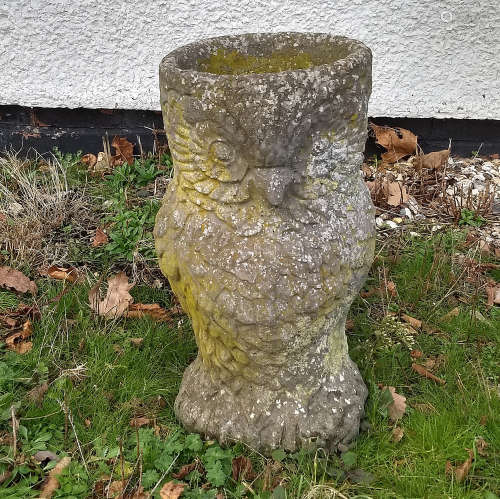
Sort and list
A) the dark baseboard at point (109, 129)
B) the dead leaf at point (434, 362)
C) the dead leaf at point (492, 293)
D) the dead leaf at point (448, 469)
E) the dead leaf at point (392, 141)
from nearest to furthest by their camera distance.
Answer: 1. the dead leaf at point (448, 469)
2. the dead leaf at point (434, 362)
3. the dead leaf at point (492, 293)
4. the dead leaf at point (392, 141)
5. the dark baseboard at point (109, 129)

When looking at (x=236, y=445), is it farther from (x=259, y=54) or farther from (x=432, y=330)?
(x=259, y=54)

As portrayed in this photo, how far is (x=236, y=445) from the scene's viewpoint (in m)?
2.24

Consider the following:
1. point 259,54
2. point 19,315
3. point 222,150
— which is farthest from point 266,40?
point 19,315

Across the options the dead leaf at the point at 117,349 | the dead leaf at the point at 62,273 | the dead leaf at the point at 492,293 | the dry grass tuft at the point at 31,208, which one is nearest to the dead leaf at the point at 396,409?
the dead leaf at the point at 492,293

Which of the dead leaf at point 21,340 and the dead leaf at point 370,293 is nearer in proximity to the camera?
the dead leaf at point 21,340

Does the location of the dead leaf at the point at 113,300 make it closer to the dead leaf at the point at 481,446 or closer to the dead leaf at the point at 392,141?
the dead leaf at the point at 481,446

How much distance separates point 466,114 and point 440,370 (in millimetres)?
2188

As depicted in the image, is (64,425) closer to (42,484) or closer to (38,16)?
(42,484)

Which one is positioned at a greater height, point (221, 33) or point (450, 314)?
point (221, 33)

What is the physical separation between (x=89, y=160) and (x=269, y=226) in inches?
107

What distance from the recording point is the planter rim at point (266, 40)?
176 centimetres

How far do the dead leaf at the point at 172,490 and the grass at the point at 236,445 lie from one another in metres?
0.03

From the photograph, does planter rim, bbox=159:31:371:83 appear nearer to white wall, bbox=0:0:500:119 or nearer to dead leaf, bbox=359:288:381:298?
dead leaf, bbox=359:288:381:298

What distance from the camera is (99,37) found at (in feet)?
13.2
